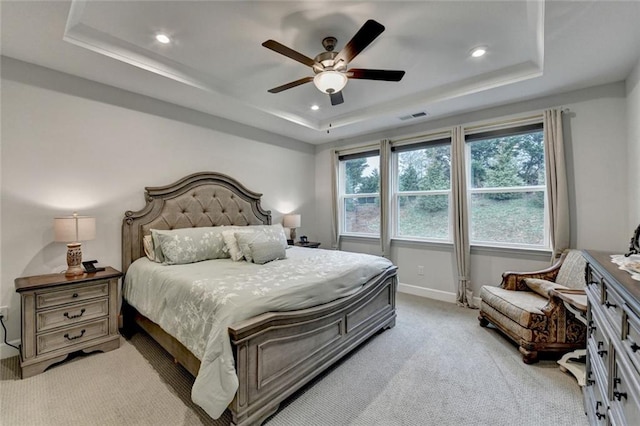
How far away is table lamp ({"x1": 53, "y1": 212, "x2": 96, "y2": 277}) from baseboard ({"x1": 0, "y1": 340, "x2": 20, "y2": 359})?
77cm

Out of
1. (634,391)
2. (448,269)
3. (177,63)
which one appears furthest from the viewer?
(448,269)

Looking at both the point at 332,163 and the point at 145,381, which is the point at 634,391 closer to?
the point at 145,381

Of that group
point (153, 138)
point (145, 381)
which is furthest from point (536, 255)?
point (153, 138)

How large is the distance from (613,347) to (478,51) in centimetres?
248

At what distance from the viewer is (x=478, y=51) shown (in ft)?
8.33

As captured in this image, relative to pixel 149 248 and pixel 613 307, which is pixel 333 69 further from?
pixel 149 248

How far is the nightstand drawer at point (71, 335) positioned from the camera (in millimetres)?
2238

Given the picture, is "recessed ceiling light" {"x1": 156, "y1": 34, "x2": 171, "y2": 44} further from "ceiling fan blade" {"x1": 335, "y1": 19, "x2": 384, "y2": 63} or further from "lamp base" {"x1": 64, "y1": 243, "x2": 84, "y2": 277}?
"lamp base" {"x1": 64, "y1": 243, "x2": 84, "y2": 277}

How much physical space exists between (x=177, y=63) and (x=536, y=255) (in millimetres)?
4511

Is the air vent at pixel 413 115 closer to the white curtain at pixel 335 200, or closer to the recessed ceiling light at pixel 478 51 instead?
the recessed ceiling light at pixel 478 51

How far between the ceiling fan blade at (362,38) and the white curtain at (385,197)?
2423 mm

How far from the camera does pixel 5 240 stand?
94.6 inches

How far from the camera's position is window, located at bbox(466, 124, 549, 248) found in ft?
11.0

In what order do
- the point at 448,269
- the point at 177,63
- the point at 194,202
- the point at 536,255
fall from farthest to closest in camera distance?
the point at 448,269
the point at 194,202
the point at 536,255
the point at 177,63
